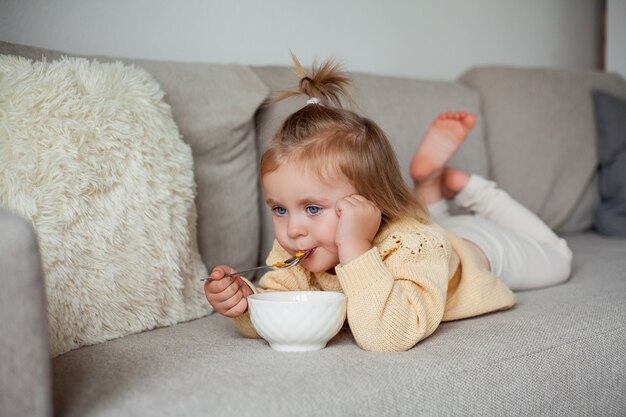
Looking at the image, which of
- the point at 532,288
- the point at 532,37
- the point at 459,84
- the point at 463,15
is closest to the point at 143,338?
the point at 532,288

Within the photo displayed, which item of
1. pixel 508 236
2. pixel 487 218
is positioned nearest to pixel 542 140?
pixel 487 218

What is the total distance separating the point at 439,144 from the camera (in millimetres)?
1735

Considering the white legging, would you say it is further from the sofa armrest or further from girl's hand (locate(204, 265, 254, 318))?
the sofa armrest

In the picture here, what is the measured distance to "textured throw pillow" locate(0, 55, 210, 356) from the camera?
1043 mm

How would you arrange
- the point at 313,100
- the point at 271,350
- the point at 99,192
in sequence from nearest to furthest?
the point at 271,350, the point at 99,192, the point at 313,100

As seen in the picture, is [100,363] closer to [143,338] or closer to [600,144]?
[143,338]

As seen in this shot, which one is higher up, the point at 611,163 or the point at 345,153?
the point at 345,153

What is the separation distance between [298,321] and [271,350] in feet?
0.27

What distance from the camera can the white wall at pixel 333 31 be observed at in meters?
1.63

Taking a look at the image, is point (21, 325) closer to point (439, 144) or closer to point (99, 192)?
point (99, 192)

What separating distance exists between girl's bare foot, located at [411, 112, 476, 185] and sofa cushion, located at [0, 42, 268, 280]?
44cm

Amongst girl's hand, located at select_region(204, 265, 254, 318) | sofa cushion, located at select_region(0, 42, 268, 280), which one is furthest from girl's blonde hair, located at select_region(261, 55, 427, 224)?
sofa cushion, located at select_region(0, 42, 268, 280)

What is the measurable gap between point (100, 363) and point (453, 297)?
653 millimetres

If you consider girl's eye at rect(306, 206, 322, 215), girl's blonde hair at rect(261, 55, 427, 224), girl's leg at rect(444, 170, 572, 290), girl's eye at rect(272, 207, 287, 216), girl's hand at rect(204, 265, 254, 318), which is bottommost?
girl's leg at rect(444, 170, 572, 290)
